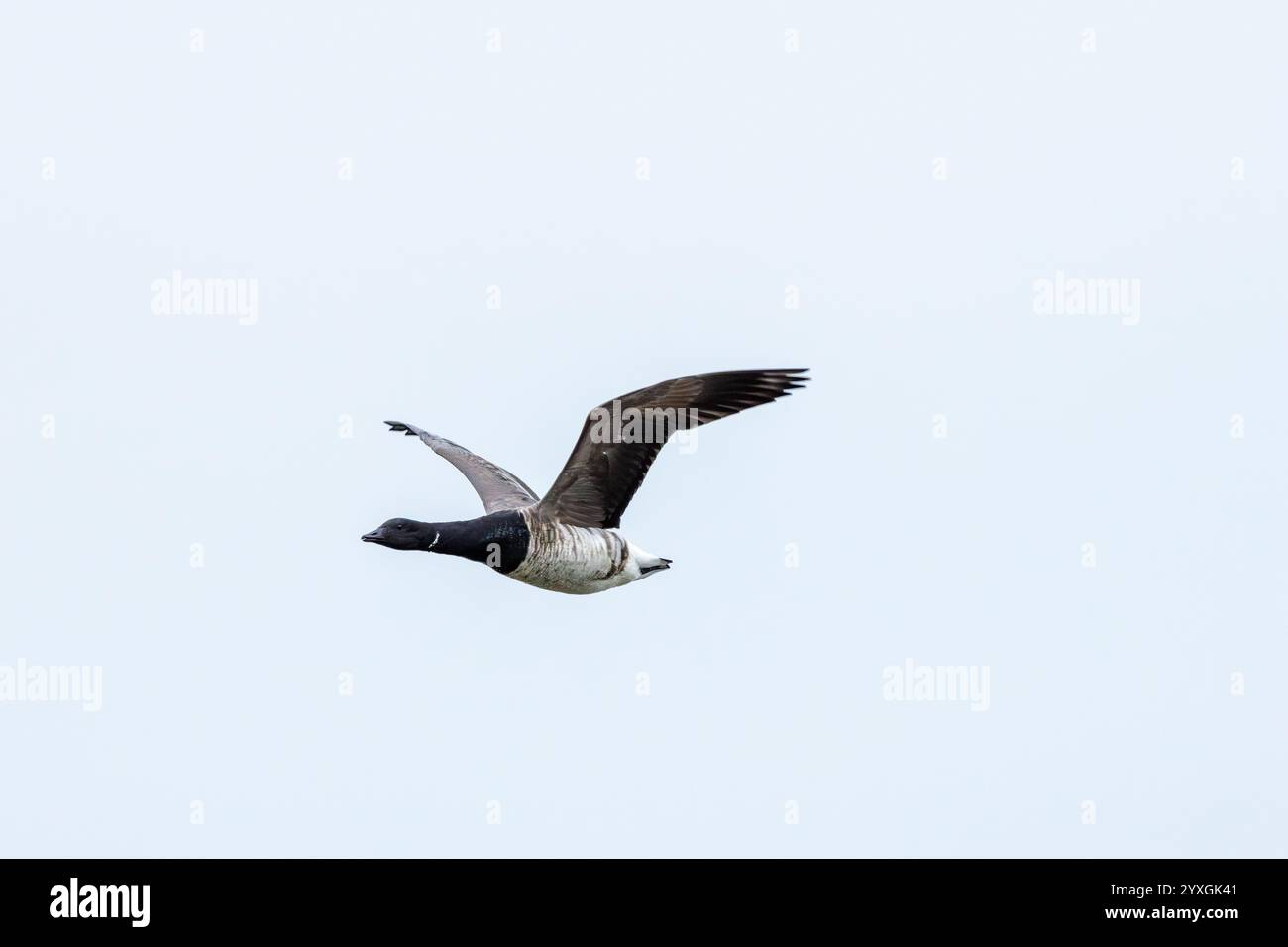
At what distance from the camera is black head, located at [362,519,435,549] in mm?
13031

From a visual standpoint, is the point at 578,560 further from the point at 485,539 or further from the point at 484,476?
the point at 484,476

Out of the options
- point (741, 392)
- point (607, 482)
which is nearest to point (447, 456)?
point (607, 482)

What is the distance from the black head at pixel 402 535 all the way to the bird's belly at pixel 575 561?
834mm

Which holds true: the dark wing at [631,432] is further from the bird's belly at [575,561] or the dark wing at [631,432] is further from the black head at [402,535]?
the black head at [402,535]

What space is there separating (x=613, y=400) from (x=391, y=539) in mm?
1956

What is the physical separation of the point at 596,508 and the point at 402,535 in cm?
179

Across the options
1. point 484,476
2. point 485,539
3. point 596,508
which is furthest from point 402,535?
point 484,476

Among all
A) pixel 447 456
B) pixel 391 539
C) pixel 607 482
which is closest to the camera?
pixel 391 539

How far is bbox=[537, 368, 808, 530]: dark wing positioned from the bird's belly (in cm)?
17

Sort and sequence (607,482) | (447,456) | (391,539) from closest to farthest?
(391,539)
(607,482)
(447,456)

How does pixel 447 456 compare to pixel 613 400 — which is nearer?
pixel 613 400

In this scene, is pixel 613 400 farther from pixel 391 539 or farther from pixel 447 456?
pixel 447 456
